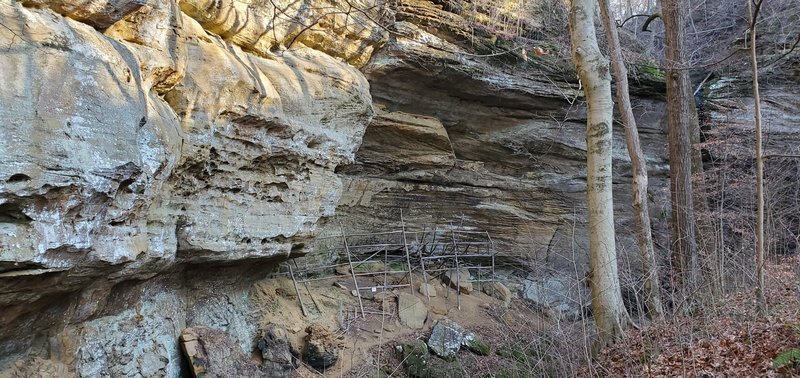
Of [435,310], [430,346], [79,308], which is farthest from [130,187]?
[435,310]

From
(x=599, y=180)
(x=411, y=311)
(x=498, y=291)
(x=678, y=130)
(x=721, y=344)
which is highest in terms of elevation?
(x=678, y=130)

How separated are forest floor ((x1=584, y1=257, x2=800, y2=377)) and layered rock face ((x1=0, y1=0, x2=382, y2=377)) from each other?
4159 millimetres

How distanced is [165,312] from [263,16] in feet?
13.1

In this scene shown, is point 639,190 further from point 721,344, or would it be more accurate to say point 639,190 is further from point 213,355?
point 213,355

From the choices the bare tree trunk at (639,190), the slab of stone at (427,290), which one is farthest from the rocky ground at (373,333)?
the bare tree trunk at (639,190)

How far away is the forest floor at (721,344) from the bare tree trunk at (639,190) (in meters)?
0.55

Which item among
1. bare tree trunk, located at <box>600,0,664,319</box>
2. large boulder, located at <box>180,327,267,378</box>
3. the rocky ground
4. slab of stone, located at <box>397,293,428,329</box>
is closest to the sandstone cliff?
large boulder, located at <box>180,327,267,378</box>

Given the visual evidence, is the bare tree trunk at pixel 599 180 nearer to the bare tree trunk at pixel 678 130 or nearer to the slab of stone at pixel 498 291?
the bare tree trunk at pixel 678 130

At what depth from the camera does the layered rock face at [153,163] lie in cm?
381

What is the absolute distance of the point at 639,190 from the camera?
661cm

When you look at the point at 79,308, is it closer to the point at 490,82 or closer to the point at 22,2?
the point at 22,2

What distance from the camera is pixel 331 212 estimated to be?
25.3ft

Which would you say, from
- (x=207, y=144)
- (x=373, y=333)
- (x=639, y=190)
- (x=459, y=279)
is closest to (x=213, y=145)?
(x=207, y=144)

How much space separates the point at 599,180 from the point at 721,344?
72.5 inches
